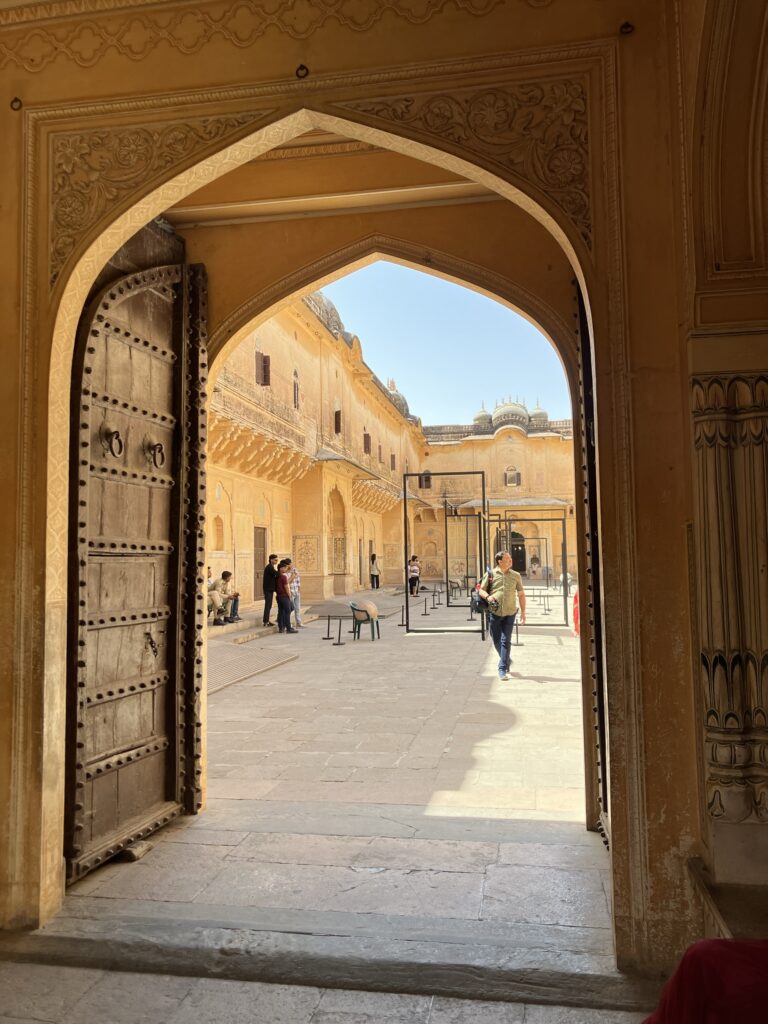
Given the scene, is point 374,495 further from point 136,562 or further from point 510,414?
point 136,562

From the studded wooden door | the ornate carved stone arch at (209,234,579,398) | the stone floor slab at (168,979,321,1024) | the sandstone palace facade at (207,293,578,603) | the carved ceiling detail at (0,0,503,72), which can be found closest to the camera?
the stone floor slab at (168,979,321,1024)

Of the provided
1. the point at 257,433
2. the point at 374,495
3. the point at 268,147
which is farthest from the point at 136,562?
the point at 374,495

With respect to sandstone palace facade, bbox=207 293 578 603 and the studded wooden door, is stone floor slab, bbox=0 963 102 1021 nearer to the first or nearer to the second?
the studded wooden door

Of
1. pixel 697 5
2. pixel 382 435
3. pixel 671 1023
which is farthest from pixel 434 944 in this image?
pixel 382 435

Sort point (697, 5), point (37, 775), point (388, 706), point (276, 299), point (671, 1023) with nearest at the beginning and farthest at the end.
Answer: point (671, 1023) → point (697, 5) → point (37, 775) → point (276, 299) → point (388, 706)

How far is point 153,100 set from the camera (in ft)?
10.6

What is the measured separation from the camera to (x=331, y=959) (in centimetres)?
269

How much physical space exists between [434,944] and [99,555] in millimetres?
2221

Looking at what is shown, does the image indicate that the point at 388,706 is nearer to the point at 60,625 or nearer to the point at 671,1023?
the point at 60,625

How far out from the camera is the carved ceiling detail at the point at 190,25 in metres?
3.10

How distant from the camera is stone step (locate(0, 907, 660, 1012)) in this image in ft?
8.30

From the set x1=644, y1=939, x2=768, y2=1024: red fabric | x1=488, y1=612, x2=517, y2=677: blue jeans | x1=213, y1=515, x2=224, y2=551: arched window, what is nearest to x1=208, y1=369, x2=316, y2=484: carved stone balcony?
x1=213, y1=515, x2=224, y2=551: arched window

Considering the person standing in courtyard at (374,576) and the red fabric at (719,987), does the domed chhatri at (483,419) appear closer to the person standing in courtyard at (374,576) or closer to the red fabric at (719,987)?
the person standing in courtyard at (374,576)

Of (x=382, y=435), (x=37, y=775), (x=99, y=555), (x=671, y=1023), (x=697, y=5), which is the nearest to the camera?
(x=671, y=1023)
